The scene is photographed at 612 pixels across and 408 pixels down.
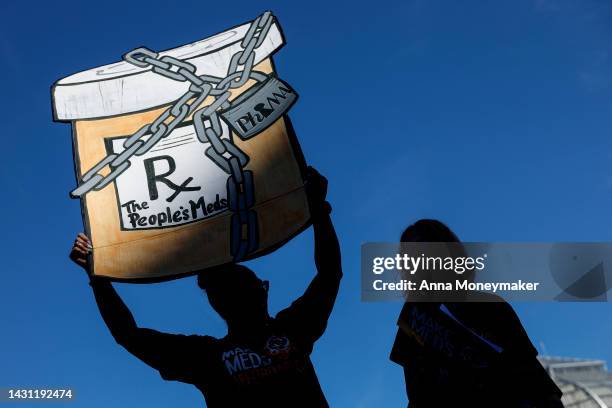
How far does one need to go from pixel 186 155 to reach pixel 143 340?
50.1 inches

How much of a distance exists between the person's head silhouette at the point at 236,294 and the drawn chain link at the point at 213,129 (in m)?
0.15

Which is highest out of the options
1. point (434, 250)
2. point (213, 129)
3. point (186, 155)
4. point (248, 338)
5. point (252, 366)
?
point (213, 129)

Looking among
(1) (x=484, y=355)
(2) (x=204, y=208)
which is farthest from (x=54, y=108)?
(1) (x=484, y=355)

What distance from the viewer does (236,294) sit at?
4297 millimetres

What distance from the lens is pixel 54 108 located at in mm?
4996

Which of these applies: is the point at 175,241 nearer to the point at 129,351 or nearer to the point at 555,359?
the point at 129,351

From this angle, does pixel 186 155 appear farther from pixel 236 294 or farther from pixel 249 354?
pixel 249 354

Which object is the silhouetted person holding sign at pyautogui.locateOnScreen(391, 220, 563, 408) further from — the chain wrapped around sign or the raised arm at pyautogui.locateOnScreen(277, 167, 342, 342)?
the chain wrapped around sign

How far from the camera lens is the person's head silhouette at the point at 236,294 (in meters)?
4.24

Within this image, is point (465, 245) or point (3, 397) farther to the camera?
point (3, 397)

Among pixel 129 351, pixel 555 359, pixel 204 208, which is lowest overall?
pixel 129 351

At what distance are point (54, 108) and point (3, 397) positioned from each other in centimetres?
A: 198

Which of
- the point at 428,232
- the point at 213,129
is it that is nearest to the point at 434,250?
the point at 428,232

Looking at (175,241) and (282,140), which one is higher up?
(282,140)
